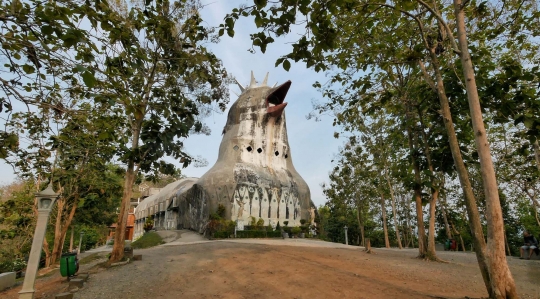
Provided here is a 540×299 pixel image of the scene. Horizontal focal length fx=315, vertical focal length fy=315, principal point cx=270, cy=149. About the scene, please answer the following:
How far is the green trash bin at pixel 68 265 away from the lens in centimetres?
789

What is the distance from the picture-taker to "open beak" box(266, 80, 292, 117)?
25781 millimetres

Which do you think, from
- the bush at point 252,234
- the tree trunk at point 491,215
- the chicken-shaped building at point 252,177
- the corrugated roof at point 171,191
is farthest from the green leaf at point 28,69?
the corrugated roof at point 171,191

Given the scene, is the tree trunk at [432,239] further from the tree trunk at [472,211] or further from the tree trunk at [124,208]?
the tree trunk at [124,208]

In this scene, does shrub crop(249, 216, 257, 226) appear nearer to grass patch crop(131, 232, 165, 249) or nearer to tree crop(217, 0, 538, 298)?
grass patch crop(131, 232, 165, 249)

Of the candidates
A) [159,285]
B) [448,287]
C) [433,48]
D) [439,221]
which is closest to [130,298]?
[159,285]

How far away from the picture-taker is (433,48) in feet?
22.7

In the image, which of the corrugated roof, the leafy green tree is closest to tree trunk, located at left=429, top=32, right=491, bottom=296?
the leafy green tree

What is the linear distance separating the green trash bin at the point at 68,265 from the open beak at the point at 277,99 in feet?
63.9

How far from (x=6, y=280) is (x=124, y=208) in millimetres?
3883

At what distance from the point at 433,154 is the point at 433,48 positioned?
10.7 feet

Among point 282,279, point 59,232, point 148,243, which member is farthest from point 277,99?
point 282,279

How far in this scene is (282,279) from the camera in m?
7.43

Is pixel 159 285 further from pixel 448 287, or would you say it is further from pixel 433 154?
pixel 433 154

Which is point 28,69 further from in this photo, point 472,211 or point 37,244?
point 472,211
